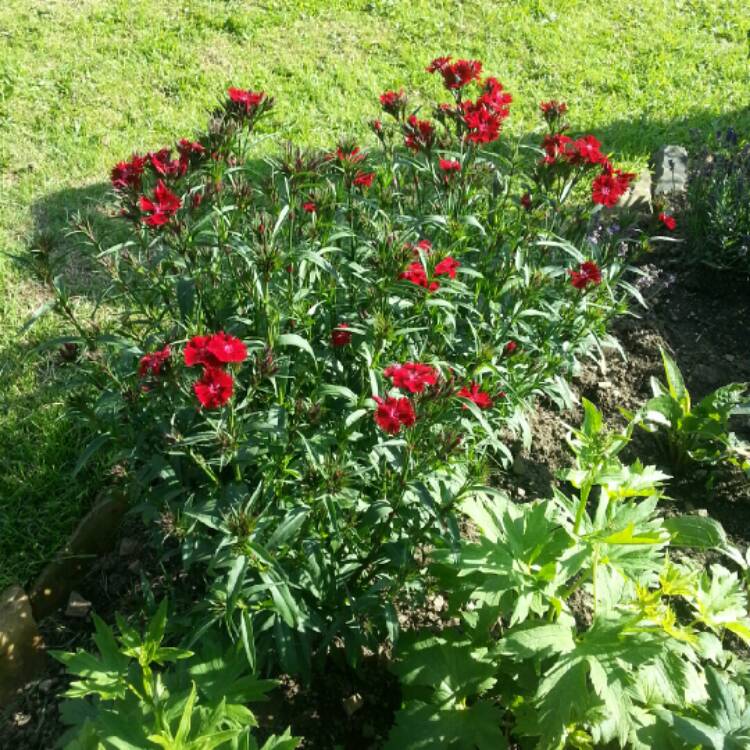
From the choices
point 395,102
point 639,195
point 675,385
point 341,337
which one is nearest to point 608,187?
point 395,102

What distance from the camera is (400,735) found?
2148 mm

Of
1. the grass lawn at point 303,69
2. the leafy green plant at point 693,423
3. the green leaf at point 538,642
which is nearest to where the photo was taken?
the green leaf at point 538,642

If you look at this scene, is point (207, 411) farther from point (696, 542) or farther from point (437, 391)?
point (696, 542)

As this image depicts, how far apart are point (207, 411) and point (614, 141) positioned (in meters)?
4.02

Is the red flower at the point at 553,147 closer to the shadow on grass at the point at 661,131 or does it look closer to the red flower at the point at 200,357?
the red flower at the point at 200,357

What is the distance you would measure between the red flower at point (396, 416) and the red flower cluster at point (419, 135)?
1.14 m

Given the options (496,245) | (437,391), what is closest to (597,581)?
(437,391)

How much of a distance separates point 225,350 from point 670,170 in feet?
12.6

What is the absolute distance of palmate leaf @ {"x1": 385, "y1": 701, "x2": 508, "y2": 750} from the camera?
6.93 feet

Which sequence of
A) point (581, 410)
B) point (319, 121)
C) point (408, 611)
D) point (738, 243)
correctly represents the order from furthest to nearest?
point (319, 121)
point (738, 243)
point (581, 410)
point (408, 611)

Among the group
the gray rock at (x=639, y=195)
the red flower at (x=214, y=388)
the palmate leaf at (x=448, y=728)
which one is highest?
the red flower at (x=214, y=388)

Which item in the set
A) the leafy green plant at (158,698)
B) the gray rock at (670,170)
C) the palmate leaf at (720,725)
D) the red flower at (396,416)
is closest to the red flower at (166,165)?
the red flower at (396,416)

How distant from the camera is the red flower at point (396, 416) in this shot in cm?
185

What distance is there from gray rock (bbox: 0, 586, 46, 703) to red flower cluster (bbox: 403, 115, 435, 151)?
200 cm
